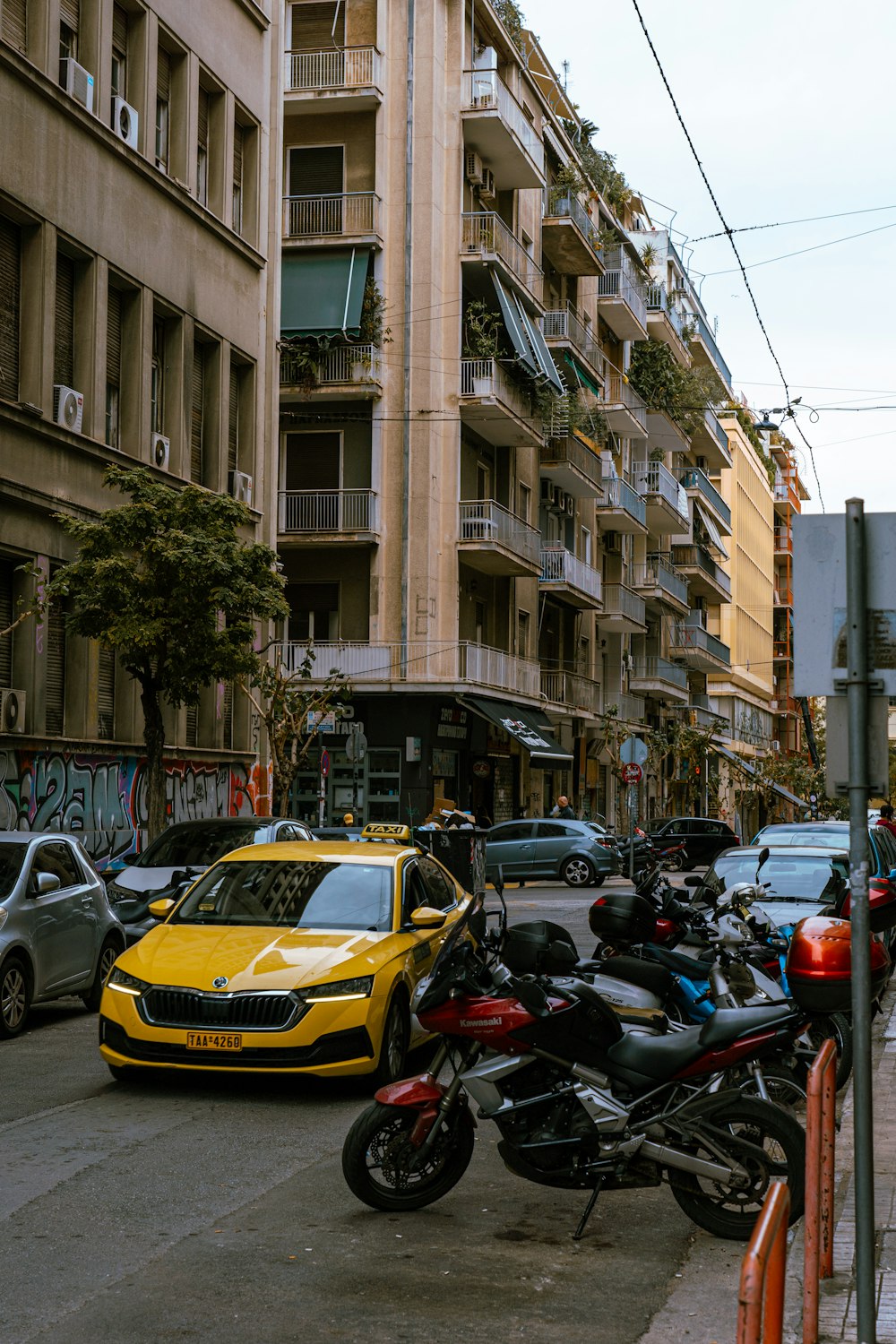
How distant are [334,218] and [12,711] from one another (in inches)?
890

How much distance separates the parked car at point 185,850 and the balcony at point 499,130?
2716 cm

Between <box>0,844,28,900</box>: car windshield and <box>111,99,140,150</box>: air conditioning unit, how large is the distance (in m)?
14.4

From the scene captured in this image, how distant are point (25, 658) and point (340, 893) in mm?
12110

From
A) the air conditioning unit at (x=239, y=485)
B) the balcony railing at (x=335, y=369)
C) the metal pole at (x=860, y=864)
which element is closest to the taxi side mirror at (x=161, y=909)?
the metal pole at (x=860, y=864)

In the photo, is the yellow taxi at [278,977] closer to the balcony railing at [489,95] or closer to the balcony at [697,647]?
Answer: the balcony railing at [489,95]

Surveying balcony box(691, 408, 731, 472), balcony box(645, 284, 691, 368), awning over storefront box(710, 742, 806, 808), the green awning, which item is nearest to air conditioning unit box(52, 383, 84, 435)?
the green awning

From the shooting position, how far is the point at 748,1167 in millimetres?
7258

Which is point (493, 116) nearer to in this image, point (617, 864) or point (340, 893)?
point (617, 864)

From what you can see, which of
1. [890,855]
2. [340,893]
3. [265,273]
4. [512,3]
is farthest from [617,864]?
[340,893]

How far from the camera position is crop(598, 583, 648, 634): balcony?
190 ft

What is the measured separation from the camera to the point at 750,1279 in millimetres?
3635

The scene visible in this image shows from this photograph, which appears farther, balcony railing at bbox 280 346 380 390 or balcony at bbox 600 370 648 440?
balcony at bbox 600 370 648 440

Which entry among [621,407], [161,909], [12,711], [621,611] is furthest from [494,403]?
[161,909]

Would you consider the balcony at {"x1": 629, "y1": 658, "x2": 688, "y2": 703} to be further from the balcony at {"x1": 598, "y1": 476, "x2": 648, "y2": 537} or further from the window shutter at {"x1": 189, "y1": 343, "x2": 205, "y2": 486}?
the window shutter at {"x1": 189, "y1": 343, "x2": 205, "y2": 486}
